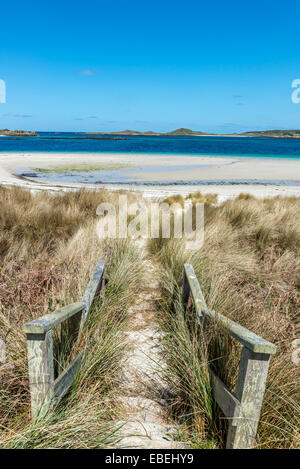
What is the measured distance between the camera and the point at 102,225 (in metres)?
5.83

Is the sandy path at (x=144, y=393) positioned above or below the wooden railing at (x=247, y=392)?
below

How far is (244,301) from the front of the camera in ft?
10.4

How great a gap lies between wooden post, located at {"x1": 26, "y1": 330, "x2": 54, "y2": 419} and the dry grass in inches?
35.1

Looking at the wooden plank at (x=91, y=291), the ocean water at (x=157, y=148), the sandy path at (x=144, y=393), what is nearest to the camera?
the sandy path at (x=144, y=393)

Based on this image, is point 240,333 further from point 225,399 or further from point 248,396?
point 225,399

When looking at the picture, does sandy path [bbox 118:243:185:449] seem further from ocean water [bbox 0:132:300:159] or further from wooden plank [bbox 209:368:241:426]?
ocean water [bbox 0:132:300:159]

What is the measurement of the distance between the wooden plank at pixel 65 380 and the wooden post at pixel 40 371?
2.7 inches

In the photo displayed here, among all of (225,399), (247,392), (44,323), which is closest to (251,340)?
(247,392)

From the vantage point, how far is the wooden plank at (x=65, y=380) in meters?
1.88

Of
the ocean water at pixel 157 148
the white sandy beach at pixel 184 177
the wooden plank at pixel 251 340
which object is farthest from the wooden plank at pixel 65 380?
the ocean water at pixel 157 148

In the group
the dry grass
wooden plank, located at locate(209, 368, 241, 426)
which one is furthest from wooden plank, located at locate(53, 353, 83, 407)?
wooden plank, located at locate(209, 368, 241, 426)

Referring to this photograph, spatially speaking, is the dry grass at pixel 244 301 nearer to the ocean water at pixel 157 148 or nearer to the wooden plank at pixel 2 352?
the wooden plank at pixel 2 352

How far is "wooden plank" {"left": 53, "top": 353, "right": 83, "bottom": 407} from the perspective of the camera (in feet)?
6.17
